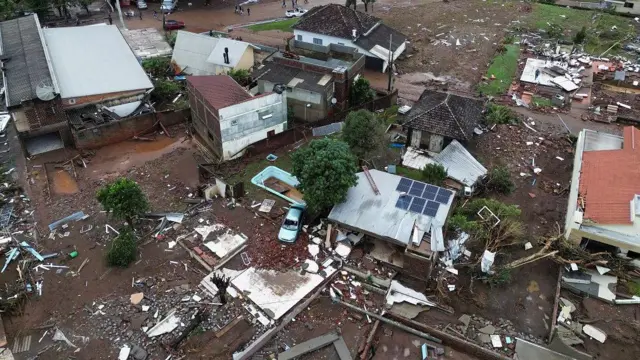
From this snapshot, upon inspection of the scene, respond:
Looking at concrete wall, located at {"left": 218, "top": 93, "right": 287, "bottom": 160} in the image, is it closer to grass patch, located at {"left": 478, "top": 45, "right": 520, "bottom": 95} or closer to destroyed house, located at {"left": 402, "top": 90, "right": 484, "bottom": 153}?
destroyed house, located at {"left": 402, "top": 90, "right": 484, "bottom": 153}

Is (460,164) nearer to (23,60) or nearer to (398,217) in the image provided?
(398,217)

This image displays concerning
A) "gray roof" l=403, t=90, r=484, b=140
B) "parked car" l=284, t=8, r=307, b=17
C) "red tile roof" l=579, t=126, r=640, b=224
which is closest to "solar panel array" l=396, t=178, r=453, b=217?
"gray roof" l=403, t=90, r=484, b=140

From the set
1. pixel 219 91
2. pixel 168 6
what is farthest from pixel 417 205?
pixel 168 6

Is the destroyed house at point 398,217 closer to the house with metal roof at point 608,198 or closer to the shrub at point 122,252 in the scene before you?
the house with metal roof at point 608,198

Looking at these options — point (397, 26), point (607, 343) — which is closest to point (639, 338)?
point (607, 343)

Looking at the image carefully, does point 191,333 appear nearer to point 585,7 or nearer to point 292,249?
point 292,249
